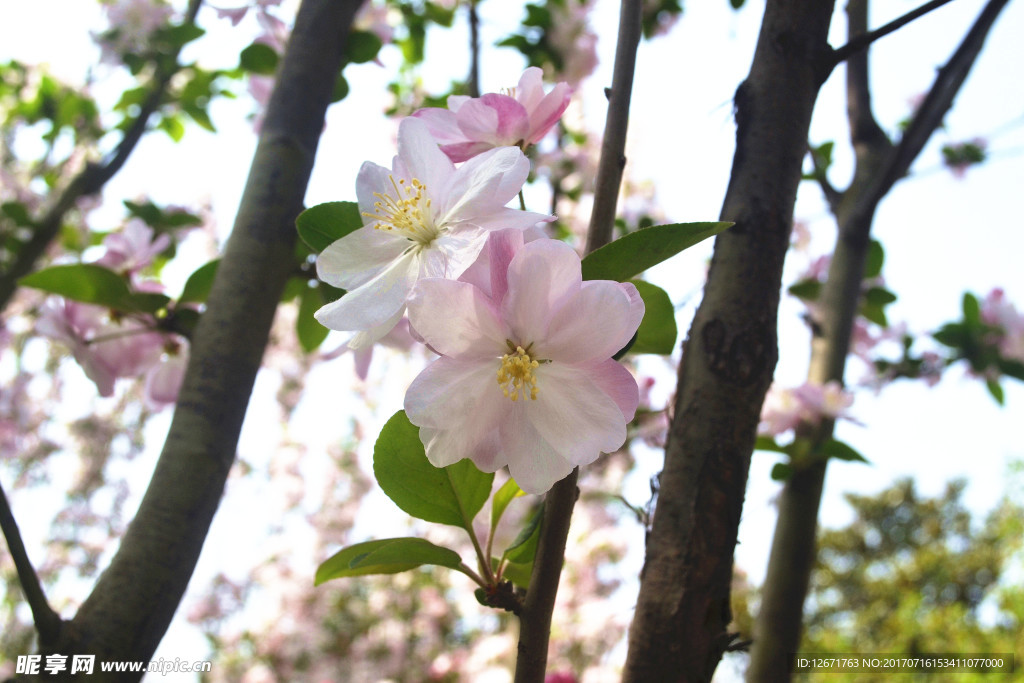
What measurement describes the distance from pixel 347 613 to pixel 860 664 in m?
4.27

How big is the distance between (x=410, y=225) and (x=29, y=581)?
390 mm

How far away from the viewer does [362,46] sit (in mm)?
1039

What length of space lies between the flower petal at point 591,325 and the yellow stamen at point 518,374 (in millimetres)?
12

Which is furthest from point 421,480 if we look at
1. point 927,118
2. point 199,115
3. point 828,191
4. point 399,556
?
point 199,115

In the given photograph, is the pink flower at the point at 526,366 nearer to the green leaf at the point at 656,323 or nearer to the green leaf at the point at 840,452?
the green leaf at the point at 656,323

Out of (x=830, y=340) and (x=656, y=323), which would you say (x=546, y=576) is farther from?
(x=830, y=340)

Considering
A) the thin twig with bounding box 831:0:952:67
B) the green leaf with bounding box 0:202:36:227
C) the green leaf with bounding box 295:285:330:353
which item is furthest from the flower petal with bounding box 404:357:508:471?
the green leaf with bounding box 0:202:36:227

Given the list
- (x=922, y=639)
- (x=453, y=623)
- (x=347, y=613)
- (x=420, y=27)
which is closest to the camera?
(x=420, y=27)

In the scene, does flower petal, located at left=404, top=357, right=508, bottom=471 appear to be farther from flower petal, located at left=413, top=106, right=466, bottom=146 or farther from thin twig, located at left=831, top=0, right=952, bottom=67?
thin twig, located at left=831, top=0, right=952, bottom=67

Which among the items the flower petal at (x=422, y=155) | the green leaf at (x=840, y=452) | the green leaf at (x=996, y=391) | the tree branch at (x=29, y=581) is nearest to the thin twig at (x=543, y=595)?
the flower petal at (x=422, y=155)

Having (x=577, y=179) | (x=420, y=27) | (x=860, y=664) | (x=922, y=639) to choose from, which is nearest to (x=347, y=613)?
(x=577, y=179)

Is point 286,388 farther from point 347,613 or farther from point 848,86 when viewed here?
point 848,86

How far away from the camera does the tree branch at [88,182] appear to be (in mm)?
1818

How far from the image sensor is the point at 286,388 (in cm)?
516
